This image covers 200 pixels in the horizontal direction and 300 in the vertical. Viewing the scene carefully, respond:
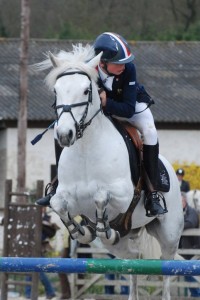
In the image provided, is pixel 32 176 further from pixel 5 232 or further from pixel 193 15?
pixel 193 15

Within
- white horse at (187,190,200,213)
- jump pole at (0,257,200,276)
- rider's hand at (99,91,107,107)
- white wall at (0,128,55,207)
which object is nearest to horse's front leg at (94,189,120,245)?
rider's hand at (99,91,107,107)

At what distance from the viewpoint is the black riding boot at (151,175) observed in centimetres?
877

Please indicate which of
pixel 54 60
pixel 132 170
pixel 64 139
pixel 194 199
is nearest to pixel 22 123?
pixel 194 199

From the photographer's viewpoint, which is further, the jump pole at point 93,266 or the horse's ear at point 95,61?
the horse's ear at point 95,61

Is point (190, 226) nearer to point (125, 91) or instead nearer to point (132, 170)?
point (132, 170)

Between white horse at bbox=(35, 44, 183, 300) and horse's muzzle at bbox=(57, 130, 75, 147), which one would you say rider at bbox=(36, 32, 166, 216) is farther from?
horse's muzzle at bbox=(57, 130, 75, 147)

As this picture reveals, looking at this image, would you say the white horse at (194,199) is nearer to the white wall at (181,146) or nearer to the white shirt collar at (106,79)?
the white shirt collar at (106,79)

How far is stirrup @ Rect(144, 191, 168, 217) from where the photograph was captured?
8.73 m

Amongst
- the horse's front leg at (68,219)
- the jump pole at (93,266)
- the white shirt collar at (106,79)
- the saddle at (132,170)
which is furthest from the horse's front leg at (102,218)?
the white shirt collar at (106,79)

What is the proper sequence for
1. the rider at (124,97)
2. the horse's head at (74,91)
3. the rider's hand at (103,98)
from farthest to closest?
the rider at (124,97), the rider's hand at (103,98), the horse's head at (74,91)

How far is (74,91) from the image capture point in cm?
761

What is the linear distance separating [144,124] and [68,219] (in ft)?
4.21

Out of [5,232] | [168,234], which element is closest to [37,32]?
[5,232]

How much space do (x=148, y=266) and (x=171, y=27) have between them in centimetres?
3790
